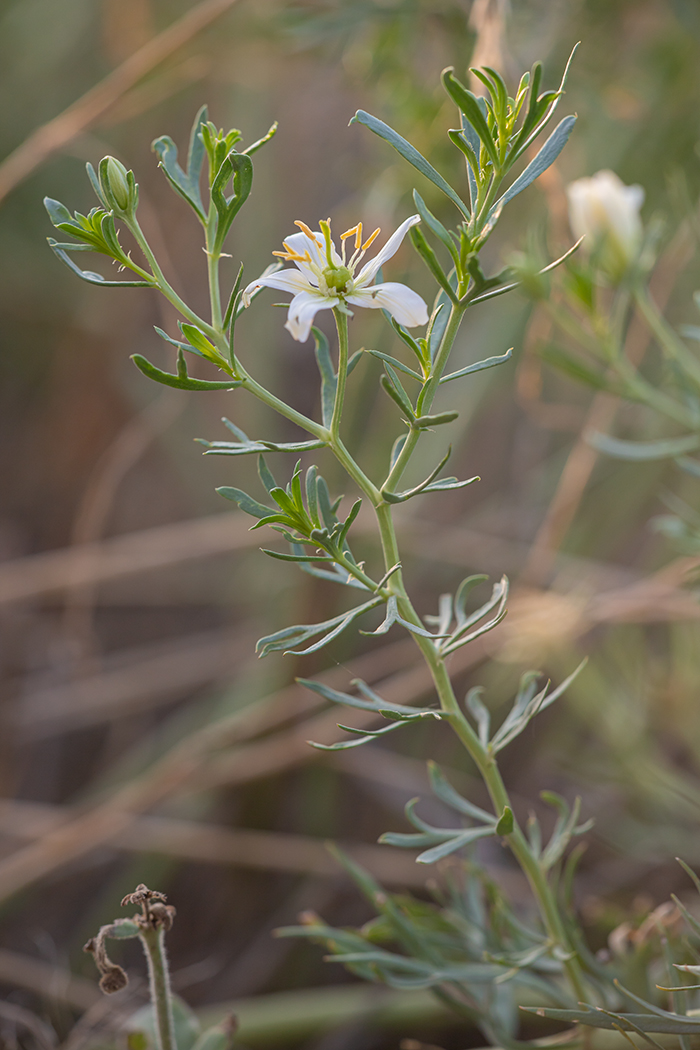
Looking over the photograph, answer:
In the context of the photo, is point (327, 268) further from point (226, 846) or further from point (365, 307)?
point (226, 846)

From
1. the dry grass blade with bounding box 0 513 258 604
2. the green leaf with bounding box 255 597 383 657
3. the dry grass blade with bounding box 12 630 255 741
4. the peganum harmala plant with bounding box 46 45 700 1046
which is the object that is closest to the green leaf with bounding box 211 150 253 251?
the peganum harmala plant with bounding box 46 45 700 1046

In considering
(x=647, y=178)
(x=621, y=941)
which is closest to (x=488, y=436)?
(x=647, y=178)

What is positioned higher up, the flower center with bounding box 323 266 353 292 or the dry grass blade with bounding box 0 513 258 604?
the dry grass blade with bounding box 0 513 258 604

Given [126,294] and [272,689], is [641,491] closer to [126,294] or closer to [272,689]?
[272,689]

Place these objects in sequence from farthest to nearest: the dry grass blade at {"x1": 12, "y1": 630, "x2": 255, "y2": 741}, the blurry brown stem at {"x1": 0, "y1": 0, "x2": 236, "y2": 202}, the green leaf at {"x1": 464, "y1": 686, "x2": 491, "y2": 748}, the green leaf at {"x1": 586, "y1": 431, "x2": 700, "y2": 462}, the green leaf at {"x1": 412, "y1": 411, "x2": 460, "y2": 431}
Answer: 1. the dry grass blade at {"x1": 12, "y1": 630, "x2": 255, "y2": 741}
2. the blurry brown stem at {"x1": 0, "y1": 0, "x2": 236, "y2": 202}
3. the green leaf at {"x1": 586, "y1": 431, "x2": 700, "y2": 462}
4. the green leaf at {"x1": 464, "y1": 686, "x2": 491, "y2": 748}
5. the green leaf at {"x1": 412, "y1": 411, "x2": 460, "y2": 431}

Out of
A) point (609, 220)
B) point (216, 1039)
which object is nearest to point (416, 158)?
point (609, 220)

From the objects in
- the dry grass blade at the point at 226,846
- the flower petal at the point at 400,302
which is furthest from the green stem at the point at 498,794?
the dry grass blade at the point at 226,846

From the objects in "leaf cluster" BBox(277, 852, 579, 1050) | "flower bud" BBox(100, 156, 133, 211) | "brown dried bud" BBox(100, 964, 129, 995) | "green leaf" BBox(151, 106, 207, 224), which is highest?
"green leaf" BBox(151, 106, 207, 224)

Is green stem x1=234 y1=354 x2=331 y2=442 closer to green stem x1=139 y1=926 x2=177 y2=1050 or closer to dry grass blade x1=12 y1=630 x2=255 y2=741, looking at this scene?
green stem x1=139 y1=926 x2=177 y2=1050
